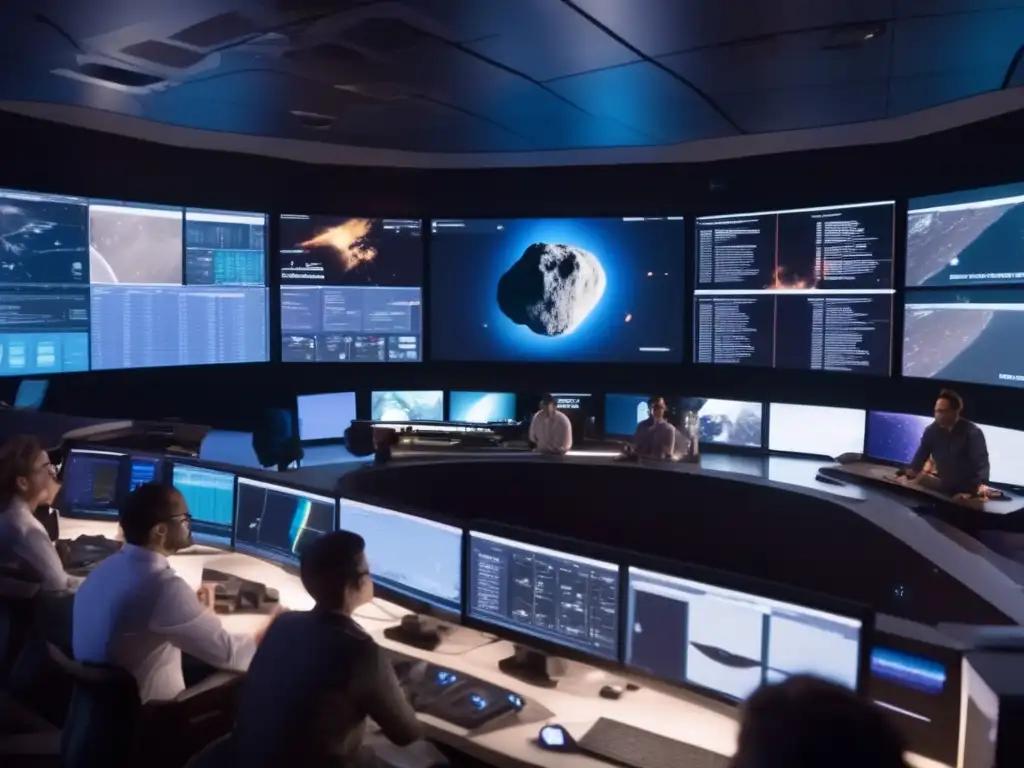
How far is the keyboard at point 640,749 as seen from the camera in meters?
1.83

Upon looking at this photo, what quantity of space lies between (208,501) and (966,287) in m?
4.14

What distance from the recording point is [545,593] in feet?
7.31

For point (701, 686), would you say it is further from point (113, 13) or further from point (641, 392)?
point (641, 392)

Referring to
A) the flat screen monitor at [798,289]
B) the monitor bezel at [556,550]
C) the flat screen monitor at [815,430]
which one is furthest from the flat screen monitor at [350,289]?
the monitor bezel at [556,550]

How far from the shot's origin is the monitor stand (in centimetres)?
228

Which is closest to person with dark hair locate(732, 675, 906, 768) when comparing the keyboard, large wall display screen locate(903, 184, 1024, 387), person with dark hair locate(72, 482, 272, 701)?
the keyboard

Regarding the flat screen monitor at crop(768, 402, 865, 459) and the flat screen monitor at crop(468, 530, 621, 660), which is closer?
the flat screen monitor at crop(468, 530, 621, 660)

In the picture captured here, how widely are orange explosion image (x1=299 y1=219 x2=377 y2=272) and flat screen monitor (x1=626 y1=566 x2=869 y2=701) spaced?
5596 millimetres

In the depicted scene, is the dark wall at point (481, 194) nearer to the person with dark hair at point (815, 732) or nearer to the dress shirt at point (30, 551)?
the dress shirt at point (30, 551)

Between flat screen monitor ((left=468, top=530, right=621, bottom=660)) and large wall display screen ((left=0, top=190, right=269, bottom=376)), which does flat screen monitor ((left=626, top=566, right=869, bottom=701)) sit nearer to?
flat screen monitor ((left=468, top=530, right=621, bottom=660))

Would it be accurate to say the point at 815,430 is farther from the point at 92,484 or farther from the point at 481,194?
the point at 92,484

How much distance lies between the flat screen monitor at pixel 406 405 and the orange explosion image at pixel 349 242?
109cm

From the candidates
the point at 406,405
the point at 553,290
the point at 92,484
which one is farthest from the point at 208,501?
the point at 553,290

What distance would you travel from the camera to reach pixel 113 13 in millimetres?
3561
